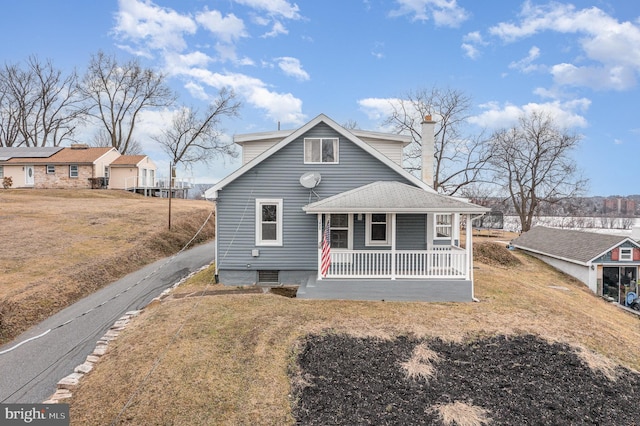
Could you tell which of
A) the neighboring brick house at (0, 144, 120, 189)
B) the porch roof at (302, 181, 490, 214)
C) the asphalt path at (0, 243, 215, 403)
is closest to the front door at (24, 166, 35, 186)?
the neighboring brick house at (0, 144, 120, 189)

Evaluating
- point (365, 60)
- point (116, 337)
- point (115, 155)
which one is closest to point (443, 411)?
point (116, 337)

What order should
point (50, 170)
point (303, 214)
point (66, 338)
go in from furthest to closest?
point (50, 170) → point (303, 214) → point (66, 338)

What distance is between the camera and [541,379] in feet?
21.7

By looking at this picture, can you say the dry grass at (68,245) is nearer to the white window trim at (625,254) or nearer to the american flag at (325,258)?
the american flag at (325,258)

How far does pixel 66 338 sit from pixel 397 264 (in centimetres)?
946

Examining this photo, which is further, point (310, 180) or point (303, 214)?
point (303, 214)

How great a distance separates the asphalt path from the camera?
649cm

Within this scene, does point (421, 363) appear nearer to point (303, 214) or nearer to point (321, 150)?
point (303, 214)

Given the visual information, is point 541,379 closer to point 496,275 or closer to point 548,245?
point 496,275

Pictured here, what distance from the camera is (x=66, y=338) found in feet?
27.6

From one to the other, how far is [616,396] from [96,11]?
2370 centimetres

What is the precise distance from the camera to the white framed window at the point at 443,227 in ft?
45.4

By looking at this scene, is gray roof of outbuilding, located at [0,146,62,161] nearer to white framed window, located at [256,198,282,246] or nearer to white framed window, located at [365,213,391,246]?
white framed window, located at [256,198,282,246]

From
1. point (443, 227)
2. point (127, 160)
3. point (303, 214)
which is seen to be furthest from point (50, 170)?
point (443, 227)
